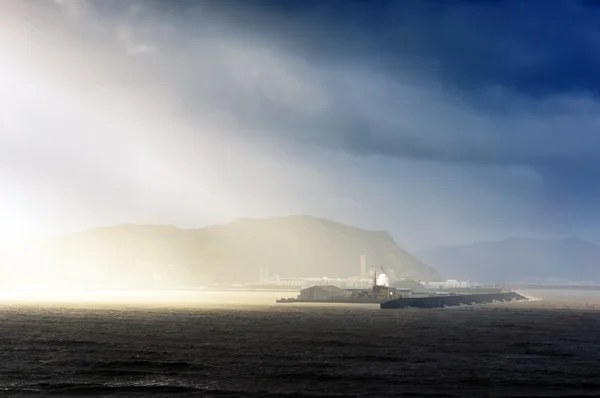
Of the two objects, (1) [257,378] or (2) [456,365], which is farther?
(2) [456,365]

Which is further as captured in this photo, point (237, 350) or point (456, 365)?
point (237, 350)

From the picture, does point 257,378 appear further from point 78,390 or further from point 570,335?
point 570,335

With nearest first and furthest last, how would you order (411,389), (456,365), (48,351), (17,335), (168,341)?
1. (411,389)
2. (456,365)
3. (48,351)
4. (168,341)
5. (17,335)

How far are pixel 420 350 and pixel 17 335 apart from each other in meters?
74.3

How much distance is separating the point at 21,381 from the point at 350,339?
5778 cm

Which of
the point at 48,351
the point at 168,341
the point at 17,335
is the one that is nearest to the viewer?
the point at 48,351

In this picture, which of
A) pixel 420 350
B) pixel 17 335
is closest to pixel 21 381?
pixel 420 350

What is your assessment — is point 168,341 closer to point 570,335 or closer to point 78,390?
point 78,390

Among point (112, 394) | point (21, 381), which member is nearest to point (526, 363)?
point (112, 394)

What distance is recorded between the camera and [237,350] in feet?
286

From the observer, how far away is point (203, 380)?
59469 mm

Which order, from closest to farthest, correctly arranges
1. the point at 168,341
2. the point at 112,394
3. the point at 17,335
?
the point at 112,394 → the point at 168,341 → the point at 17,335

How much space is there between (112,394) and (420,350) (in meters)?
48.6

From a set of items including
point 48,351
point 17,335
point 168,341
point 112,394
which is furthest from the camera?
point 17,335
